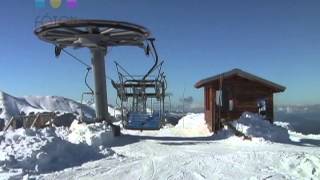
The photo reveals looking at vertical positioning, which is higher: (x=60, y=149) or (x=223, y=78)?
(x=223, y=78)

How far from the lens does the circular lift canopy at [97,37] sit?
92.0ft

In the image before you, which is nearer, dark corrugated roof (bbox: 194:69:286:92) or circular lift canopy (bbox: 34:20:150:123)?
circular lift canopy (bbox: 34:20:150:123)

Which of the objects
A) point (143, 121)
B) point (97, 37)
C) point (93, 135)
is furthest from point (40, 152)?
point (143, 121)

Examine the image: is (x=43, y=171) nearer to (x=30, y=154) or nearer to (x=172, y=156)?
(x=30, y=154)

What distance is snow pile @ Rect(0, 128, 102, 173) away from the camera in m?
15.7

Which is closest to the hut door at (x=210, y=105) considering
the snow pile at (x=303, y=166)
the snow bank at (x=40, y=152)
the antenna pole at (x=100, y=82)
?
the antenna pole at (x=100, y=82)

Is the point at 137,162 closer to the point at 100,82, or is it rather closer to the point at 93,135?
the point at 93,135

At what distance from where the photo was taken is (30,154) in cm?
1630

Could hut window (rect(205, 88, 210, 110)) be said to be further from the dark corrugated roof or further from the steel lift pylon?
the steel lift pylon

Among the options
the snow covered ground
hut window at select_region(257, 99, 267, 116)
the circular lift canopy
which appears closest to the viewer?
the snow covered ground

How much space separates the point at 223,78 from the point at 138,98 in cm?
778

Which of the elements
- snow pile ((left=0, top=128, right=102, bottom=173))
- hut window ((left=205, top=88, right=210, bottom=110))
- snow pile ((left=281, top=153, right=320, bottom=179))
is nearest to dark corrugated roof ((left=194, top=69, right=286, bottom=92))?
hut window ((left=205, top=88, right=210, bottom=110))

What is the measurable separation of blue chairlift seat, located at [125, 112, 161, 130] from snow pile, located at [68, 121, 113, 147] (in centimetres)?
521

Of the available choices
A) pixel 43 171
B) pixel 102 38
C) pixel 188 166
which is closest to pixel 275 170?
pixel 188 166
